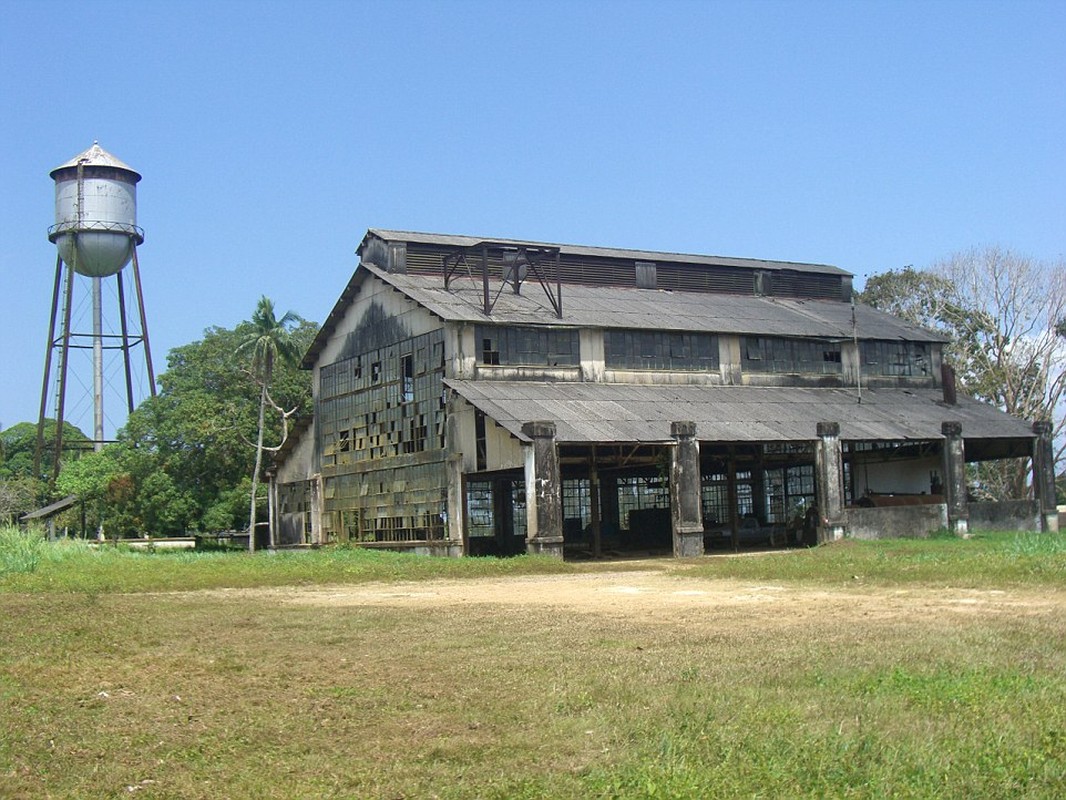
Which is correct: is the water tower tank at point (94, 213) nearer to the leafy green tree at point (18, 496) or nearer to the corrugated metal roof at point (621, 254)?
the leafy green tree at point (18, 496)

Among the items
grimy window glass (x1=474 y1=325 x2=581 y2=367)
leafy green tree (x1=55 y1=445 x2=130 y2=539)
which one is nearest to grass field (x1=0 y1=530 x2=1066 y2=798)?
grimy window glass (x1=474 y1=325 x2=581 y2=367)

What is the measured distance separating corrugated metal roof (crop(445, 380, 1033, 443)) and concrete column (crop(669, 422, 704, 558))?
0.54 metres

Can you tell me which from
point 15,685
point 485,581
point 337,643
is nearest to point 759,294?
point 485,581

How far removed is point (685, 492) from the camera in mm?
32594

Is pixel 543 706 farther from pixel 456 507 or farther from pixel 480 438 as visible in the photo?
pixel 456 507

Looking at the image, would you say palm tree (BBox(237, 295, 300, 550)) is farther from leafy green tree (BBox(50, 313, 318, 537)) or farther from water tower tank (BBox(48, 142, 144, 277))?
water tower tank (BBox(48, 142, 144, 277))

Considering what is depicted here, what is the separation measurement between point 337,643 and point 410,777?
5626 mm

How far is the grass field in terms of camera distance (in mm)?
7469

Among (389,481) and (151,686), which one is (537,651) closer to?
(151,686)

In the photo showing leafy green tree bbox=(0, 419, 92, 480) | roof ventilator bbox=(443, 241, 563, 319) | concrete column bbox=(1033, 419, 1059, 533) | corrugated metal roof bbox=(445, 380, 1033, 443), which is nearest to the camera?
corrugated metal roof bbox=(445, 380, 1033, 443)

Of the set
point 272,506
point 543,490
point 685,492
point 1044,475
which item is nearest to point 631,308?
point 685,492

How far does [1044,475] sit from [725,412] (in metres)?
12.7

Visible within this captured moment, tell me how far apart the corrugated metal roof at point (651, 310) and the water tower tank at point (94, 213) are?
92.3 ft

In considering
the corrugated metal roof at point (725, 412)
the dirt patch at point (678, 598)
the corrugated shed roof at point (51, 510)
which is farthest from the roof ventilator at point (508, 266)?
the corrugated shed roof at point (51, 510)
